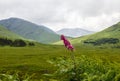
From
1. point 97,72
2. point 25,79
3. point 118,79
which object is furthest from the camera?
point 97,72

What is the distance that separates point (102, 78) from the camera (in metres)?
6.50

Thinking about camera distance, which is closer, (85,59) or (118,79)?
(118,79)

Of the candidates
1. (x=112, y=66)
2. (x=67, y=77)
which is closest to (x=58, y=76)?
(x=67, y=77)

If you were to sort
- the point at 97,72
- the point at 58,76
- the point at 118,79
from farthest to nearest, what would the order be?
the point at 58,76 < the point at 97,72 < the point at 118,79

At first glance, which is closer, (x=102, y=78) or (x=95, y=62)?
(x=102, y=78)

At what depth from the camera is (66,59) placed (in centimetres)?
913

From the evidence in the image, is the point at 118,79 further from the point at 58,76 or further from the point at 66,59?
the point at 66,59

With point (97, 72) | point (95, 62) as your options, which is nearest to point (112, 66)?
point (97, 72)

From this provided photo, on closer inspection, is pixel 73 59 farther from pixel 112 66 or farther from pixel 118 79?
pixel 118 79

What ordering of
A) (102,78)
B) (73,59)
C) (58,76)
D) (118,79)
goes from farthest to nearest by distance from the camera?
(73,59) → (58,76) → (102,78) → (118,79)

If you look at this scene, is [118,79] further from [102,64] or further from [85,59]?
[85,59]

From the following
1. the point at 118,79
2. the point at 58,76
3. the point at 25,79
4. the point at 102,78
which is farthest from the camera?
the point at 58,76

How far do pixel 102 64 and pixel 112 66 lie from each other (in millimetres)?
1252

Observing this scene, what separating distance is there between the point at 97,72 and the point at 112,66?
882 mm
